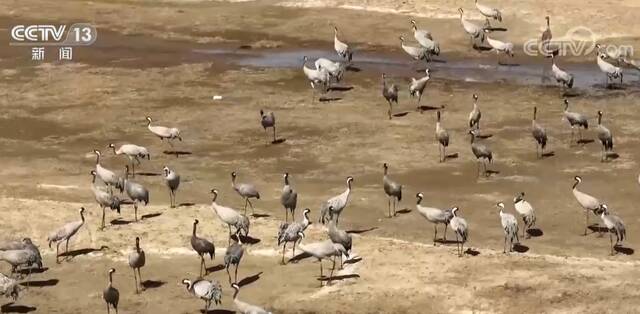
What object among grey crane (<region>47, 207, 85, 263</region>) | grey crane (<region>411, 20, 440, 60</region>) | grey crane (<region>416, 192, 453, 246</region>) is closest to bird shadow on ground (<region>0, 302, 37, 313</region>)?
grey crane (<region>47, 207, 85, 263</region>)

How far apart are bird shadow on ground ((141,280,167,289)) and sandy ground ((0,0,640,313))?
7.3 inches

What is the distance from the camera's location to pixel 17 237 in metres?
25.6

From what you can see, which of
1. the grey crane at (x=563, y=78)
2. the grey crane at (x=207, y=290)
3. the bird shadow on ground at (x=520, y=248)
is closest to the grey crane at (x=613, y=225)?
the bird shadow on ground at (x=520, y=248)

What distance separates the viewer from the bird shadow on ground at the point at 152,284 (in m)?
23.1

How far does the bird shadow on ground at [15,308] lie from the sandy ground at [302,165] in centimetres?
6

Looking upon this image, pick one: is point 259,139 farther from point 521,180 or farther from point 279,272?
point 279,272

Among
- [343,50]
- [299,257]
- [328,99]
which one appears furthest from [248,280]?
[343,50]

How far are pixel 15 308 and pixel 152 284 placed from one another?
109 inches

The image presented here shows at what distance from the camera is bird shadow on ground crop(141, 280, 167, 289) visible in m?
23.1

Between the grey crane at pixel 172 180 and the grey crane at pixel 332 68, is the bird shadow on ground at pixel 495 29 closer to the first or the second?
the grey crane at pixel 332 68

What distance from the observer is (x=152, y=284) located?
76.0 feet

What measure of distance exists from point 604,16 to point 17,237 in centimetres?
3100

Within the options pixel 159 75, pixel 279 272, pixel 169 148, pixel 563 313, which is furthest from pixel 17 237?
pixel 159 75

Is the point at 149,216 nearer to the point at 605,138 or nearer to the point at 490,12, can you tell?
the point at 605,138
